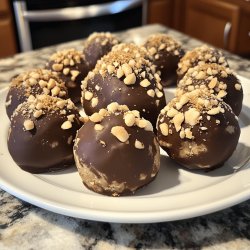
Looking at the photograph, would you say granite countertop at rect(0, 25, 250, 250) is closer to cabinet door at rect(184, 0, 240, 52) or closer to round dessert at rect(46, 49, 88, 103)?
round dessert at rect(46, 49, 88, 103)

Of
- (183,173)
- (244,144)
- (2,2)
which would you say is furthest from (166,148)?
(2,2)

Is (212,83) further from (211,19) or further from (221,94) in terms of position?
(211,19)

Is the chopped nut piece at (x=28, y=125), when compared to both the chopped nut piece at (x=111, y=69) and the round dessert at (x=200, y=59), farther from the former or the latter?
the round dessert at (x=200, y=59)

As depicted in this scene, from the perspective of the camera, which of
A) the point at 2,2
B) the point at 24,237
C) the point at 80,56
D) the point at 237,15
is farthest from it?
the point at 237,15

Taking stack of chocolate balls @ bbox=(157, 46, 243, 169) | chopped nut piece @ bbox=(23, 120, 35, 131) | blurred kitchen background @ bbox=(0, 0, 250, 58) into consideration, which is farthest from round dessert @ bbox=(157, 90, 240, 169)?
blurred kitchen background @ bbox=(0, 0, 250, 58)

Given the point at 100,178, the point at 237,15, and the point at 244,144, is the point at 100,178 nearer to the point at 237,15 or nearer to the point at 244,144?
the point at 244,144

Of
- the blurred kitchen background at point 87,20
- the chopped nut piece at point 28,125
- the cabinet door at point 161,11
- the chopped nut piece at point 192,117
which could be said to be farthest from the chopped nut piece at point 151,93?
the cabinet door at point 161,11
